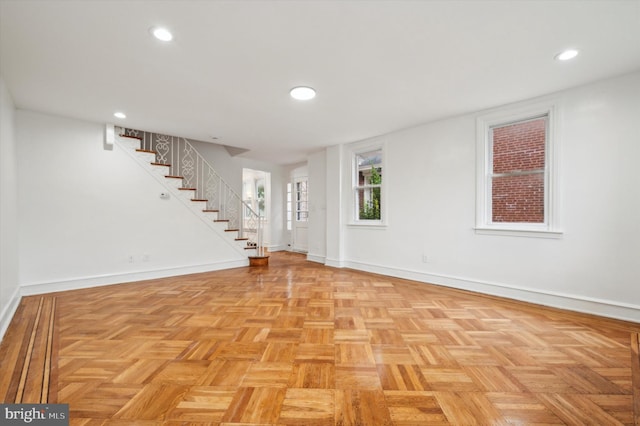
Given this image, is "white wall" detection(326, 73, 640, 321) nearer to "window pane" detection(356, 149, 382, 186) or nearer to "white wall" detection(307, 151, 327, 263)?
"window pane" detection(356, 149, 382, 186)

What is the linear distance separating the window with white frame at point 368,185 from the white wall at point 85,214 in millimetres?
3135

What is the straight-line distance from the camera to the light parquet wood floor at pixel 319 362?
136cm

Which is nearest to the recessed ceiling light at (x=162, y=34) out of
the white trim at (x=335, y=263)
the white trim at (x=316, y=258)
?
the white trim at (x=335, y=263)

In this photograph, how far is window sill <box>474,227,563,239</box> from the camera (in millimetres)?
2906

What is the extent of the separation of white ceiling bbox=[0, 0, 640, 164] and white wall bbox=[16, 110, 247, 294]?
0.45 metres

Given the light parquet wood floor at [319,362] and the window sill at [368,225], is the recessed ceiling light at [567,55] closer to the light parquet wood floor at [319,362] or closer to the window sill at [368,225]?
the light parquet wood floor at [319,362]

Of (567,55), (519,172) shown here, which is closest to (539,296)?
(519,172)

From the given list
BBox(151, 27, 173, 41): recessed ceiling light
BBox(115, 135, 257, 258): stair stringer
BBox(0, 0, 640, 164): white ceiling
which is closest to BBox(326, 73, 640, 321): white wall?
BBox(0, 0, 640, 164): white ceiling

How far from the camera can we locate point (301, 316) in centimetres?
263

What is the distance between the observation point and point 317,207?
19.4 feet

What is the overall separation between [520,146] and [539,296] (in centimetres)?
176

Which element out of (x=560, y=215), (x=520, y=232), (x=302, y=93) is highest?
(x=302, y=93)

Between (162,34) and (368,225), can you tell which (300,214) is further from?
(162,34)

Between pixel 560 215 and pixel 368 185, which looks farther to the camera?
pixel 368 185
